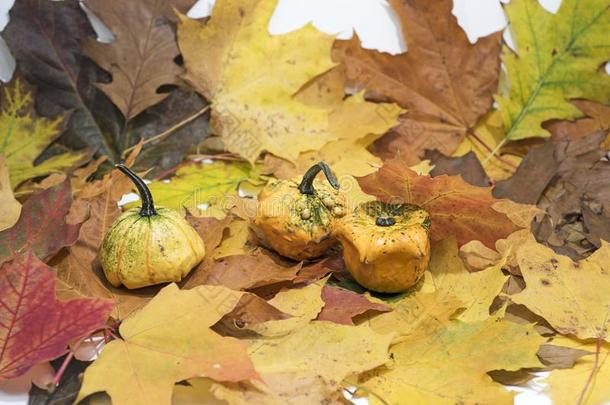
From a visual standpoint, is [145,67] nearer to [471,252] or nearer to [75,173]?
[75,173]

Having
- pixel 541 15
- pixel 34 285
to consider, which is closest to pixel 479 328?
pixel 34 285

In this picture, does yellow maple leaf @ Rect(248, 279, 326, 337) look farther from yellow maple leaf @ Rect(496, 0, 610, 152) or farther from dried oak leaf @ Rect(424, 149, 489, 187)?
yellow maple leaf @ Rect(496, 0, 610, 152)

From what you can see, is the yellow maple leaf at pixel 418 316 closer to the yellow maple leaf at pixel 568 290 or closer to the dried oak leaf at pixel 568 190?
the yellow maple leaf at pixel 568 290

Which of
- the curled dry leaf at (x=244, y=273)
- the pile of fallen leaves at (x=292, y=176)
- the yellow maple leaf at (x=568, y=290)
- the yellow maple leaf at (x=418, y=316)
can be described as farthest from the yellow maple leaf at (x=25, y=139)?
the yellow maple leaf at (x=568, y=290)

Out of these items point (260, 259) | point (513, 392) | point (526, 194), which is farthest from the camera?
point (526, 194)

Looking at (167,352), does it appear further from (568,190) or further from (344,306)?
(568,190)

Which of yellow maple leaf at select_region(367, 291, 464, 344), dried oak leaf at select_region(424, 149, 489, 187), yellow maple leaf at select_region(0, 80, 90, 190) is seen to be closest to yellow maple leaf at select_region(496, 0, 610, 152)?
dried oak leaf at select_region(424, 149, 489, 187)

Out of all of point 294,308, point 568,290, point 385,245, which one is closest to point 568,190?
point 568,290
